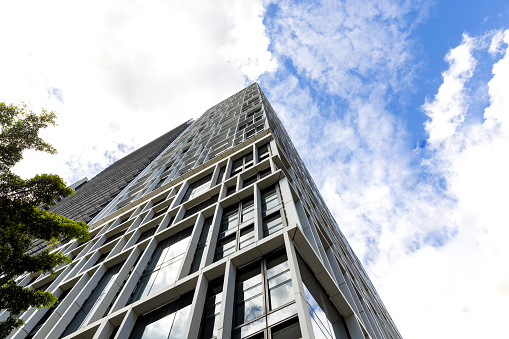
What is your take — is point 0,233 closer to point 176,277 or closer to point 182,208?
point 176,277

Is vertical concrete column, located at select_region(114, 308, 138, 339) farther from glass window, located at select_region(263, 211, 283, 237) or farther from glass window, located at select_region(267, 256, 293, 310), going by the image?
glass window, located at select_region(263, 211, 283, 237)

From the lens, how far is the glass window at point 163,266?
14.1m

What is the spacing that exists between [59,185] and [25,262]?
2.94 metres

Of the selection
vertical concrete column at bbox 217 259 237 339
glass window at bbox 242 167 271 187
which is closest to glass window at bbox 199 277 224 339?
vertical concrete column at bbox 217 259 237 339

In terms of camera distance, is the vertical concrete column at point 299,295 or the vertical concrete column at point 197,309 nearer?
the vertical concrete column at point 299,295

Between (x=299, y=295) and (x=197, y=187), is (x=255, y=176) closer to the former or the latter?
(x=197, y=187)

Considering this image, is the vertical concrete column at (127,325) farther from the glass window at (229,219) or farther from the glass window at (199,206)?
the glass window at (199,206)

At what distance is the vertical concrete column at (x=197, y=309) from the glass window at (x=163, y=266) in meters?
2.34

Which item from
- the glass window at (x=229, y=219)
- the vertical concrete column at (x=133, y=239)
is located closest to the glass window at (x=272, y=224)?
the glass window at (x=229, y=219)

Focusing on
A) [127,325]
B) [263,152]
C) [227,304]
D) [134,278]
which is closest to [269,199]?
[227,304]

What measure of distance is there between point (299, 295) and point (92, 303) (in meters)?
13.3

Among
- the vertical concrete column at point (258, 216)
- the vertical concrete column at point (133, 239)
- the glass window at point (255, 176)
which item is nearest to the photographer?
the vertical concrete column at point (258, 216)

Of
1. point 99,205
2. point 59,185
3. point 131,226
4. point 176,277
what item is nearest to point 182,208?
point 131,226

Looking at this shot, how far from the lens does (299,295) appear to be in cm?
906
